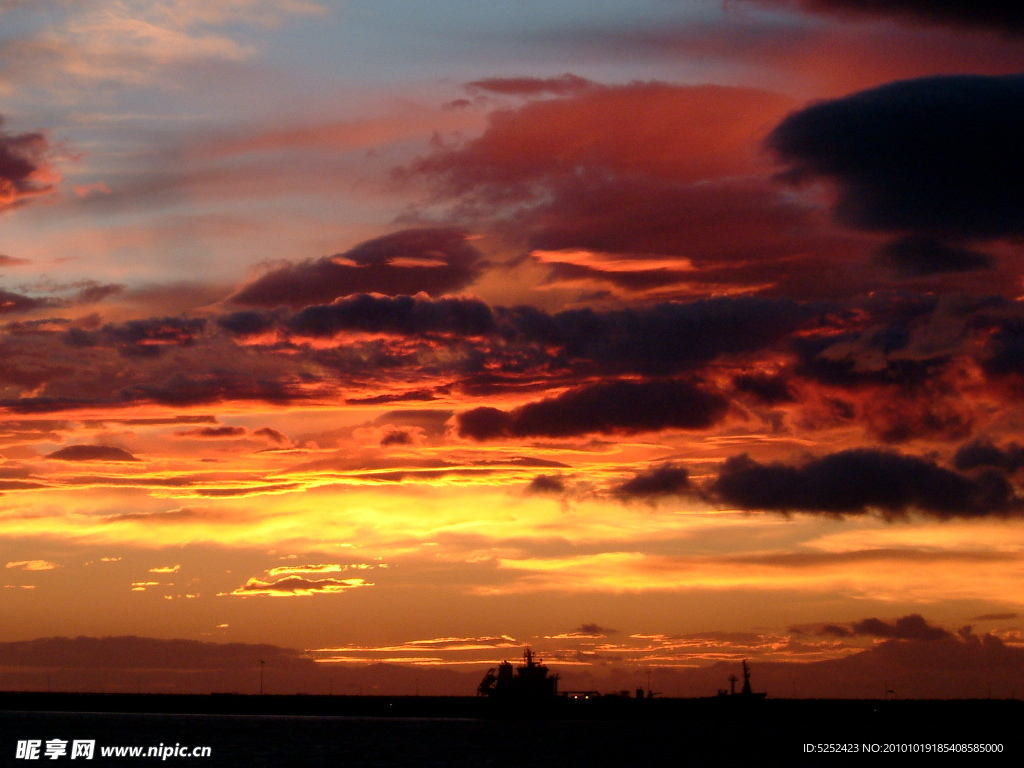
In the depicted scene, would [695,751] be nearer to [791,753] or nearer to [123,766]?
[791,753]

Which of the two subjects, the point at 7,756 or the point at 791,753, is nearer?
the point at 7,756

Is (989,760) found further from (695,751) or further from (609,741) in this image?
(609,741)

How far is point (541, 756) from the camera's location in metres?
144

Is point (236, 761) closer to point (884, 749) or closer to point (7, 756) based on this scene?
point (7, 756)

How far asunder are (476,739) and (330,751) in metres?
34.6

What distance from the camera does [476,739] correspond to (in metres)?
182

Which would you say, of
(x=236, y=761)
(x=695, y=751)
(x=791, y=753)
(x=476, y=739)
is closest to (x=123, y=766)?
(x=236, y=761)

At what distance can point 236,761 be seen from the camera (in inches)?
5359

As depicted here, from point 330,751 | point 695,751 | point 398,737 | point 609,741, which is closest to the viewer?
point 330,751

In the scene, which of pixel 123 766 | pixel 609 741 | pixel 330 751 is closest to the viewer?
pixel 123 766

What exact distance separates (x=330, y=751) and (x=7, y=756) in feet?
130

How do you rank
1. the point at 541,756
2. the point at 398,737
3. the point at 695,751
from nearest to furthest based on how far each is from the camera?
the point at 541,756 → the point at 695,751 → the point at 398,737

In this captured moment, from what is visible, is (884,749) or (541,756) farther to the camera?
(884,749)

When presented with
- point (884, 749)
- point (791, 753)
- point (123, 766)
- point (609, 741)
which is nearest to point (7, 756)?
point (123, 766)
